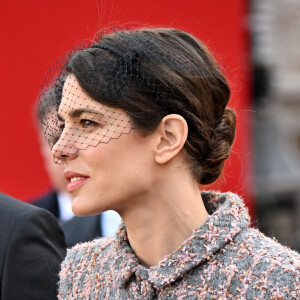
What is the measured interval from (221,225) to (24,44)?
3545mm

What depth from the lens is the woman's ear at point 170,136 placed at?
8.14 ft

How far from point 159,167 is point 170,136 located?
0.11m

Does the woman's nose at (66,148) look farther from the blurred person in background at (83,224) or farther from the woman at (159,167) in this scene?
the blurred person in background at (83,224)

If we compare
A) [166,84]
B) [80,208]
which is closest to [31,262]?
[80,208]

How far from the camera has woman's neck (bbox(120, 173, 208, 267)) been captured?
8.18 ft

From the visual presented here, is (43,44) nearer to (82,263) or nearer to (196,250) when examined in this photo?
(82,263)

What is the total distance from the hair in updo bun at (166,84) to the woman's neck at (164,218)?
126 millimetres

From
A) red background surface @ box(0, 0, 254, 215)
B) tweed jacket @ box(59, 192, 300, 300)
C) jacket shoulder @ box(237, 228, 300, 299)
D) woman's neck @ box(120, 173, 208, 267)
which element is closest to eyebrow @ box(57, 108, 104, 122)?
woman's neck @ box(120, 173, 208, 267)

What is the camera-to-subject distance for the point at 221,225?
2.47 m

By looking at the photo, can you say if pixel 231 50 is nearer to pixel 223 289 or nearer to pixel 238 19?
pixel 238 19

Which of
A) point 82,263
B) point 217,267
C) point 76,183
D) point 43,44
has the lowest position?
point 43,44

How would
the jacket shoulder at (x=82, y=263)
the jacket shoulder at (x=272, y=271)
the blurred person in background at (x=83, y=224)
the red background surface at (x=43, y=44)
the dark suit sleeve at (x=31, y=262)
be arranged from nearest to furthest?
the jacket shoulder at (x=272, y=271)
the jacket shoulder at (x=82, y=263)
the dark suit sleeve at (x=31, y=262)
the blurred person in background at (x=83, y=224)
the red background surface at (x=43, y=44)


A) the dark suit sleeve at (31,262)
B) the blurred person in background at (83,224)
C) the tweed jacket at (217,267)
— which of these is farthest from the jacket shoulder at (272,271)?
the blurred person in background at (83,224)

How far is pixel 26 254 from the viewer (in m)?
3.01
